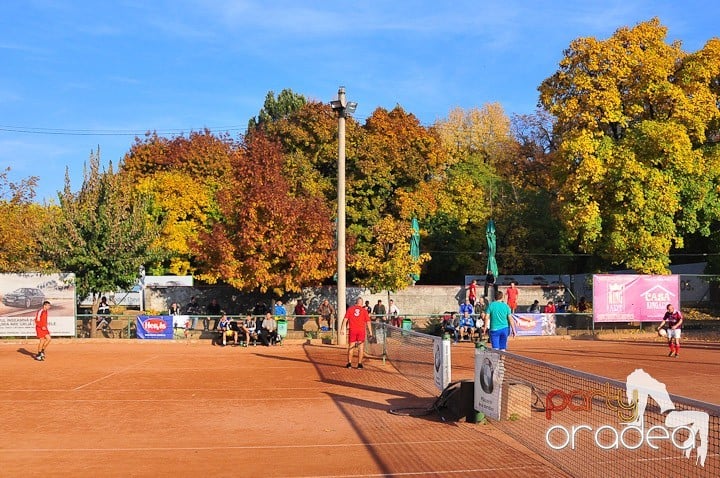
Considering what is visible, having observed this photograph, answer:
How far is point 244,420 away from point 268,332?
16004mm

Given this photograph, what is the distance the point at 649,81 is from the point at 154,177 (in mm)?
33309

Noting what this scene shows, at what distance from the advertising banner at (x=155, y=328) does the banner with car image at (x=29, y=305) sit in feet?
9.43

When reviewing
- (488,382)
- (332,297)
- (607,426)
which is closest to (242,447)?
(488,382)

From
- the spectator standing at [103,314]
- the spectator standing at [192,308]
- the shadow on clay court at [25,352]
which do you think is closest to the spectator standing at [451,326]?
the spectator standing at [192,308]

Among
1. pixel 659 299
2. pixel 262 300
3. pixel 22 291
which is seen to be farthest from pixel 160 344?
pixel 659 299

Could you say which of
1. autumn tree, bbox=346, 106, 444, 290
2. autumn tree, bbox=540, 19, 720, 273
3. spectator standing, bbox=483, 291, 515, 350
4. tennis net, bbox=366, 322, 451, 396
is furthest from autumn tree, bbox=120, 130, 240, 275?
spectator standing, bbox=483, 291, 515, 350

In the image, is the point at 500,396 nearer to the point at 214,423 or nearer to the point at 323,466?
the point at 323,466

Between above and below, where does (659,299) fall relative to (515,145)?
below

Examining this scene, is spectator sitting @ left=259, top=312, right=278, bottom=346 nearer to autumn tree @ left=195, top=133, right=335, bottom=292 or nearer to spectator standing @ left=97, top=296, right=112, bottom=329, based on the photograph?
autumn tree @ left=195, top=133, right=335, bottom=292

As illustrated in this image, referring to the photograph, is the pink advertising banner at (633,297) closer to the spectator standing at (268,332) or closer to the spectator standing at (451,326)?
the spectator standing at (451,326)

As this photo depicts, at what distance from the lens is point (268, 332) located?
93.6ft

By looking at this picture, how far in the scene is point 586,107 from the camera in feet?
112

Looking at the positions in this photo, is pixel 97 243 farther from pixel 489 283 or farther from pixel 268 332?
pixel 489 283

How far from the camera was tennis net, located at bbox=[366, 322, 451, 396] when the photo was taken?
13.6 m
